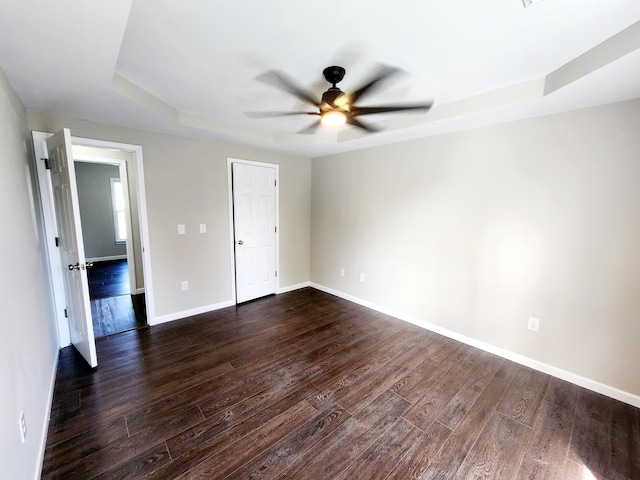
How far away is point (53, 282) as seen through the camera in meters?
2.67

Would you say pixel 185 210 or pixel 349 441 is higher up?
pixel 185 210

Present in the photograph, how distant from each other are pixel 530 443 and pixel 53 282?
13.8 feet

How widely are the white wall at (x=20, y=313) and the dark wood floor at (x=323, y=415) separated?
0.27 m

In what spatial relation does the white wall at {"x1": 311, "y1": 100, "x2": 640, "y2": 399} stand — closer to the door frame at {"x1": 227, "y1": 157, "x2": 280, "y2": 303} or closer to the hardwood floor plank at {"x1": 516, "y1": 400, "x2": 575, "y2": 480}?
the hardwood floor plank at {"x1": 516, "y1": 400, "x2": 575, "y2": 480}

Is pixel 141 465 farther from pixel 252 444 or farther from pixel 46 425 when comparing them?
pixel 46 425

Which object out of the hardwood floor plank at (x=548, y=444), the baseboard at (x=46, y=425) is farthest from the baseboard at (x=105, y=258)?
the hardwood floor plank at (x=548, y=444)

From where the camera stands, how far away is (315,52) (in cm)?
167

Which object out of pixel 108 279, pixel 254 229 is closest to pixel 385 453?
pixel 254 229

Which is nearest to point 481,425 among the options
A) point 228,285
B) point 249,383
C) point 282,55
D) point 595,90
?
point 249,383

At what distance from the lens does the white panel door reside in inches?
151

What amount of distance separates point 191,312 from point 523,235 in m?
3.87

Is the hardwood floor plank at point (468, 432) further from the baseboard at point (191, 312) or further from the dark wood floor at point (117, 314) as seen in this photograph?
the dark wood floor at point (117, 314)

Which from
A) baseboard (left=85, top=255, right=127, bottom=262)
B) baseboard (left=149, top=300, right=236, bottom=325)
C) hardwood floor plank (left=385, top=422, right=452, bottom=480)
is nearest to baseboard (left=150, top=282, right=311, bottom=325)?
baseboard (left=149, top=300, right=236, bottom=325)

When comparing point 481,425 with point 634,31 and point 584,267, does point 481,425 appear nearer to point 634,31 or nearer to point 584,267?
point 584,267
